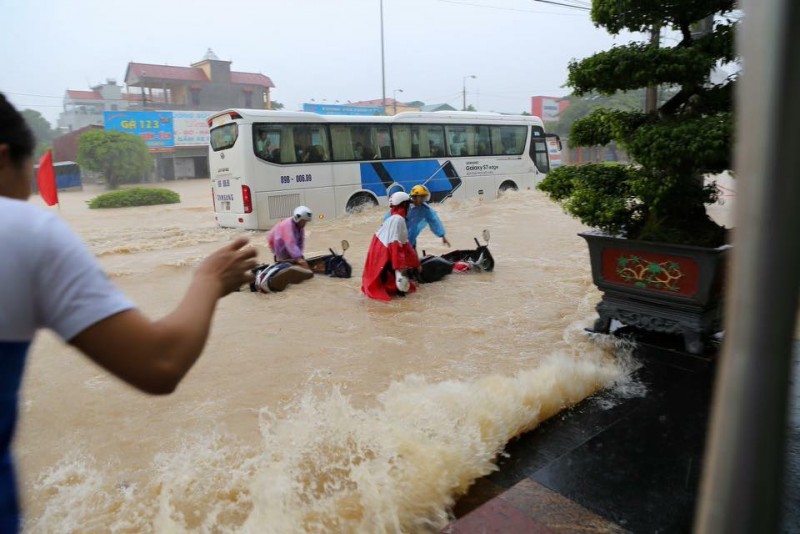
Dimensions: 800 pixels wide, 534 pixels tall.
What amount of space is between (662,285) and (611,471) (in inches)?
81.5

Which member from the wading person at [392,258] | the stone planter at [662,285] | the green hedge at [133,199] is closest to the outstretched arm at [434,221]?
the wading person at [392,258]

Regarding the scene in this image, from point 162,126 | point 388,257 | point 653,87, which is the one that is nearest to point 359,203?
point 388,257

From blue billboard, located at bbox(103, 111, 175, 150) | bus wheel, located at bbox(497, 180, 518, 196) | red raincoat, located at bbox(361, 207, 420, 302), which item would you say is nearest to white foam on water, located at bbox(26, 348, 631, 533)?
red raincoat, located at bbox(361, 207, 420, 302)

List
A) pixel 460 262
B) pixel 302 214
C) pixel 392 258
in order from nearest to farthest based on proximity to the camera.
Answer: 1. pixel 392 258
2. pixel 302 214
3. pixel 460 262

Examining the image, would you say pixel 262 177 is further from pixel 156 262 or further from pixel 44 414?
pixel 44 414

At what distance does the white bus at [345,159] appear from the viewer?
40.4ft

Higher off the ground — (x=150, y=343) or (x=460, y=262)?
(x=150, y=343)

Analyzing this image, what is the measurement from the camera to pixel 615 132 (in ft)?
15.3

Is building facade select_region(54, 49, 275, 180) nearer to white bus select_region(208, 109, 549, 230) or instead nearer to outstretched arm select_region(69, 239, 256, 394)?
white bus select_region(208, 109, 549, 230)

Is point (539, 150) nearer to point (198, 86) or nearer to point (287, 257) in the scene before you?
point (287, 257)

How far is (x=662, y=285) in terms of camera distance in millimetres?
4426

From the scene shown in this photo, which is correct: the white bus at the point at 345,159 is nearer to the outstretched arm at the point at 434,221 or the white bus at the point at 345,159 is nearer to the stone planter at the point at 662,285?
the outstretched arm at the point at 434,221

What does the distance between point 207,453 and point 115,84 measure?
45290 mm

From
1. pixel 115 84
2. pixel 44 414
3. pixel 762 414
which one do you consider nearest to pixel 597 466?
pixel 762 414
